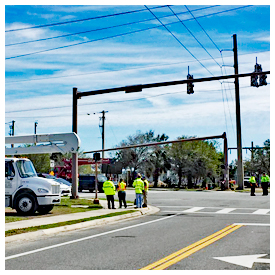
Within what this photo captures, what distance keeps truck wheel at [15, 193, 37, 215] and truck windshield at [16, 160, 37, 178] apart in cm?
92

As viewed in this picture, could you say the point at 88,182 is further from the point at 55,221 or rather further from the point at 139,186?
the point at 55,221

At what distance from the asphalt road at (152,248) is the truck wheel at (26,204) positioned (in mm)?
4594

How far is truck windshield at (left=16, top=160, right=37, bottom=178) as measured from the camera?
21.1m

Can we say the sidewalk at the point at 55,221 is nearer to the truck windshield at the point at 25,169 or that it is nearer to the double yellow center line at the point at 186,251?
the truck windshield at the point at 25,169

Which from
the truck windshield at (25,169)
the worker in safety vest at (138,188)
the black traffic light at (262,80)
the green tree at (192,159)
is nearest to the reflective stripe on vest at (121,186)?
the worker in safety vest at (138,188)

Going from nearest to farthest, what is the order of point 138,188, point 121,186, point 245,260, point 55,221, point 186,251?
point 245,260
point 186,251
point 55,221
point 138,188
point 121,186

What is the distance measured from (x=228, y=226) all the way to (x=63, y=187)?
22158mm

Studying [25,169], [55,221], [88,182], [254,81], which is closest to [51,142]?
[25,169]

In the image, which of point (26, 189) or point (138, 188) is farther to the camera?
point (138, 188)

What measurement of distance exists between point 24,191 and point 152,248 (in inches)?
417

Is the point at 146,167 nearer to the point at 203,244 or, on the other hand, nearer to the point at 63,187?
the point at 63,187

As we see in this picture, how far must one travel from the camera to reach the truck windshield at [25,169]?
832 inches

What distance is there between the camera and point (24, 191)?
2091 centimetres

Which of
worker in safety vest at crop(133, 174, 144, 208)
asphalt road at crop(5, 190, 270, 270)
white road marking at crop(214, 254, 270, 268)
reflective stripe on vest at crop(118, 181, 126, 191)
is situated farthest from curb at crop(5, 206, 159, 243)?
white road marking at crop(214, 254, 270, 268)
